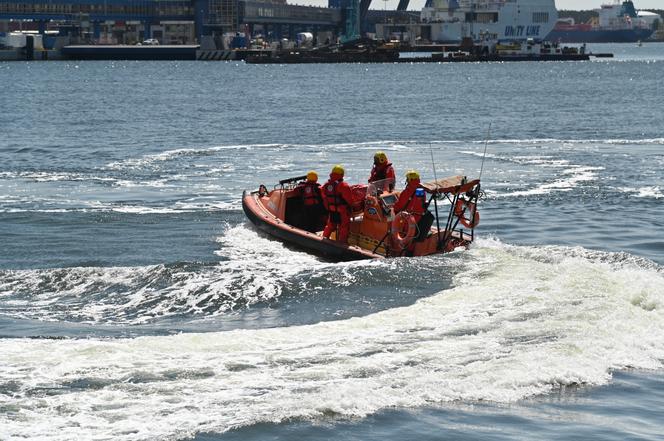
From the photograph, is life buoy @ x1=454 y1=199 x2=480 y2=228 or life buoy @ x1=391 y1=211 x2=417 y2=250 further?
life buoy @ x1=454 y1=199 x2=480 y2=228

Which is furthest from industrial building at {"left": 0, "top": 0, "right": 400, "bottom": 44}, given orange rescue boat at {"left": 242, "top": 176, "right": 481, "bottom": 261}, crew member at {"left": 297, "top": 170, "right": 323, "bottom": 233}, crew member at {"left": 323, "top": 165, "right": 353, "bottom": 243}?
crew member at {"left": 323, "top": 165, "right": 353, "bottom": 243}

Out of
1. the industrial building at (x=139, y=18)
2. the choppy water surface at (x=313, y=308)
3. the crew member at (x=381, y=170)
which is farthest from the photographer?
the industrial building at (x=139, y=18)

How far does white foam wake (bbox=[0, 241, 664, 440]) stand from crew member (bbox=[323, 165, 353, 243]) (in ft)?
12.1

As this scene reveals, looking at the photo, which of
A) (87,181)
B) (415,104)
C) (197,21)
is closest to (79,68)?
(197,21)

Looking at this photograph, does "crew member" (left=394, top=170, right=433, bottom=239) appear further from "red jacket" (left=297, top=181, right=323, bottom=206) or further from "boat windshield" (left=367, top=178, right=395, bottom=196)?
"red jacket" (left=297, top=181, right=323, bottom=206)

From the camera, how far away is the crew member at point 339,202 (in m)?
22.3

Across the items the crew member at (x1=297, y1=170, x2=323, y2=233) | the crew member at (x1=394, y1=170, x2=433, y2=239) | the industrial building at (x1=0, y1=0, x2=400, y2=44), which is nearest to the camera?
the crew member at (x1=394, y1=170, x2=433, y2=239)

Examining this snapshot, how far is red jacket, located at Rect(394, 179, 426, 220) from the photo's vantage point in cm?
2178

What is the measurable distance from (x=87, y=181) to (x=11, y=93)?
2094 inches

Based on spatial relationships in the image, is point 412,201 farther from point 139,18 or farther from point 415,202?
point 139,18

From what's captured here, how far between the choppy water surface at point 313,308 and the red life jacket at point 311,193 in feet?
4.67

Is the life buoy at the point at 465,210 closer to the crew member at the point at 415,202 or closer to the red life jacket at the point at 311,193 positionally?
the crew member at the point at 415,202

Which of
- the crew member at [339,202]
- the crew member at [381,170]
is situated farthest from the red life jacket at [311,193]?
the crew member at [339,202]

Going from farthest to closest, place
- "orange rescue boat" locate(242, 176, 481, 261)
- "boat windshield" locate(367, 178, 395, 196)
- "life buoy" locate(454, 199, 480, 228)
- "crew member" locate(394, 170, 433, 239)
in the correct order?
"boat windshield" locate(367, 178, 395, 196)
"life buoy" locate(454, 199, 480, 228)
"orange rescue boat" locate(242, 176, 481, 261)
"crew member" locate(394, 170, 433, 239)
